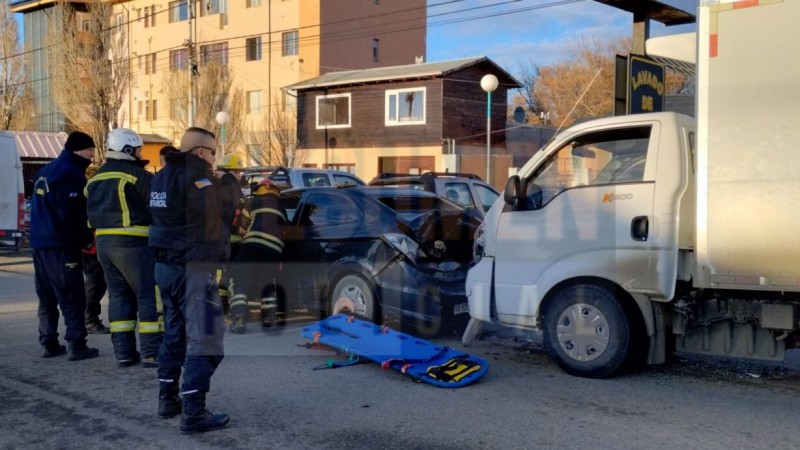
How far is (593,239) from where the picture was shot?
6.23 m

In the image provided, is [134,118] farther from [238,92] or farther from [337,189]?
[337,189]

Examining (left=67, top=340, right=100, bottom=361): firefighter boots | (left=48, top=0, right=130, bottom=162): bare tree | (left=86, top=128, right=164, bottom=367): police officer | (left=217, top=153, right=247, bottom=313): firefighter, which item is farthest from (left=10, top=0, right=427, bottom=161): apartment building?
(left=86, top=128, right=164, bottom=367): police officer

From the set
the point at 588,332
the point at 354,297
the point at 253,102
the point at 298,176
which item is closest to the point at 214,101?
the point at 253,102

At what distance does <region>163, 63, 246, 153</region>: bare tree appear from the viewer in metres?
38.0

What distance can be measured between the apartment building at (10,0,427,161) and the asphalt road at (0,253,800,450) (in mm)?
31447

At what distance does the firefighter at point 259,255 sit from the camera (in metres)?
8.12

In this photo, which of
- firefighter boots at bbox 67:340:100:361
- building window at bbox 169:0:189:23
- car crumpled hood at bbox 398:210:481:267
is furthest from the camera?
building window at bbox 169:0:189:23

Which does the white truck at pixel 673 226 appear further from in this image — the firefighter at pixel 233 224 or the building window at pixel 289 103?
the building window at pixel 289 103

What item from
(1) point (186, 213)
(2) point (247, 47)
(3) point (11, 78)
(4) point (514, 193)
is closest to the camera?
(1) point (186, 213)

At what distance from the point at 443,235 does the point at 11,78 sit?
133ft

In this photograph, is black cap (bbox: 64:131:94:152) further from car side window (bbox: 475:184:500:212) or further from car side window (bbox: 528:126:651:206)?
car side window (bbox: 475:184:500:212)

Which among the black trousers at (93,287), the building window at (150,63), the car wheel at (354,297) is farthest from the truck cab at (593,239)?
the building window at (150,63)

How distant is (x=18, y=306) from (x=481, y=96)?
86.5ft

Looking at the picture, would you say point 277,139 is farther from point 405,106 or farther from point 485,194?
point 485,194
